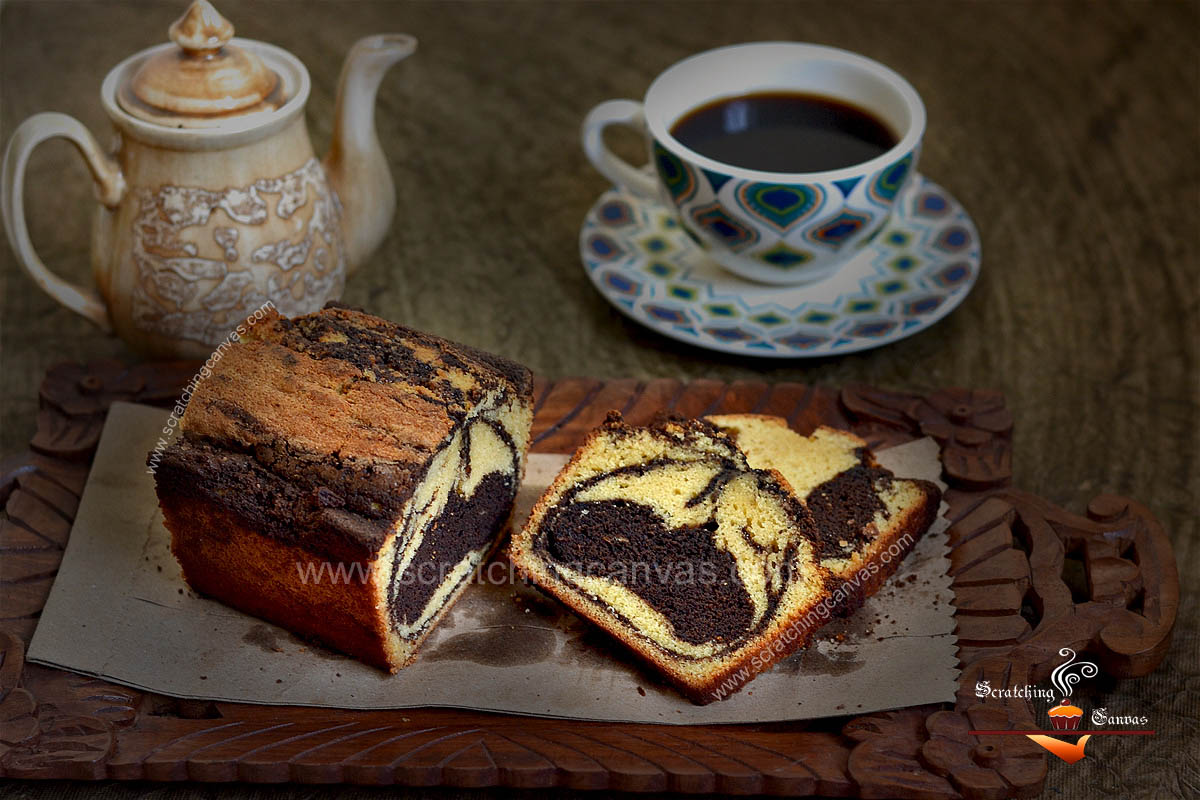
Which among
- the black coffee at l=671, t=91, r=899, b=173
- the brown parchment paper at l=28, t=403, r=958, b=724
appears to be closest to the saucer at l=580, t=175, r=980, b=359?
the black coffee at l=671, t=91, r=899, b=173

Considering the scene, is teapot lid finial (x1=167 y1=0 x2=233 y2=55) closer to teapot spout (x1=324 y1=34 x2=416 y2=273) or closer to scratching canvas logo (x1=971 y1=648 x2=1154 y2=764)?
teapot spout (x1=324 y1=34 x2=416 y2=273)

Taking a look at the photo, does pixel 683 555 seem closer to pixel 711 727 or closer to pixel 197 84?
pixel 711 727

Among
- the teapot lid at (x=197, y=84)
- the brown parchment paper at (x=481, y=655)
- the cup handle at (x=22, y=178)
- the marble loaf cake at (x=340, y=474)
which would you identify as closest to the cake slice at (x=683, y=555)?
the brown parchment paper at (x=481, y=655)

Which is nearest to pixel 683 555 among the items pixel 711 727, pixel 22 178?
pixel 711 727

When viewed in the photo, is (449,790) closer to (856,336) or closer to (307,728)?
(307,728)

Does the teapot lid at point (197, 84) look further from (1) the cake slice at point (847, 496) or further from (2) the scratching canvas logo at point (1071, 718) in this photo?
(2) the scratching canvas logo at point (1071, 718)

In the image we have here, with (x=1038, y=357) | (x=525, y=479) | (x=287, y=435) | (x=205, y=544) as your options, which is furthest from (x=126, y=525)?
(x=1038, y=357)
